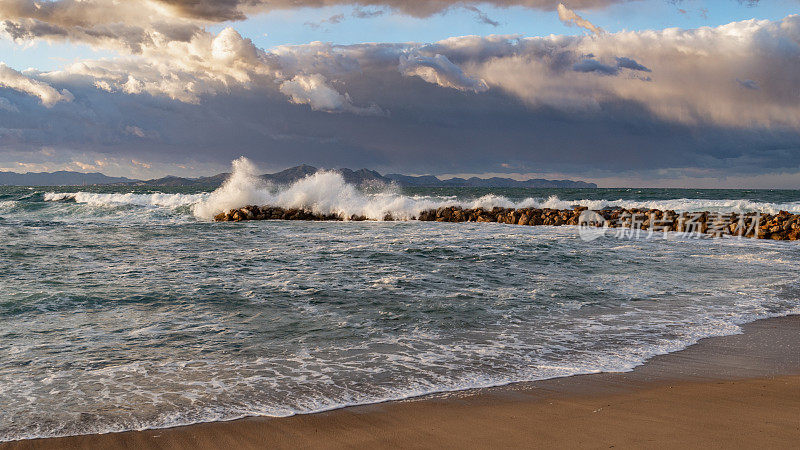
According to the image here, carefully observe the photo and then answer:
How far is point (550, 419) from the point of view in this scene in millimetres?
3455

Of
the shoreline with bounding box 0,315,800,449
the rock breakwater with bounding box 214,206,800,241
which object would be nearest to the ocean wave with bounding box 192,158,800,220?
the rock breakwater with bounding box 214,206,800,241

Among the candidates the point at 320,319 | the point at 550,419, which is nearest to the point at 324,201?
the point at 320,319

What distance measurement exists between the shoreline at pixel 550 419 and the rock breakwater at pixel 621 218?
1686cm

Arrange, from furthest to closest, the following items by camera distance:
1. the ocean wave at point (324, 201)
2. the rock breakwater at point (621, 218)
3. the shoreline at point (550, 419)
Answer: the ocean wave at point (324, 201) < the rock breakwater at point (621, 218) < the shoreline at point (550, 419)

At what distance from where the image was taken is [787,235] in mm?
18203

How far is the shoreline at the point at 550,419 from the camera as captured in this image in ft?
10.3

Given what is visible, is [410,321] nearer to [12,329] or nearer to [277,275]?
[277,275]

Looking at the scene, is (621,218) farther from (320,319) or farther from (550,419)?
(550,419)

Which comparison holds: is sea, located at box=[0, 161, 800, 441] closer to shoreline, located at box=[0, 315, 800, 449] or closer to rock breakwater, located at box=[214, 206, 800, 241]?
shoreline, located at box=[0, 315, 800, 449]

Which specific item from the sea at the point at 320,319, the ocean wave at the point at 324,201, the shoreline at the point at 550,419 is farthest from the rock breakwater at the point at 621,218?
the shoreline at the point at 550,419

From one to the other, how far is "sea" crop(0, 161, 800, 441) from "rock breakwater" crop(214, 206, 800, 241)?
605cm

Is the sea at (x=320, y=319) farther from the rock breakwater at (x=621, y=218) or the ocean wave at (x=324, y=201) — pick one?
the ocean wave at (x=324, y=201)

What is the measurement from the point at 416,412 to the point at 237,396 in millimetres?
1344

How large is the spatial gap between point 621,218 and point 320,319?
19719 millimetres
